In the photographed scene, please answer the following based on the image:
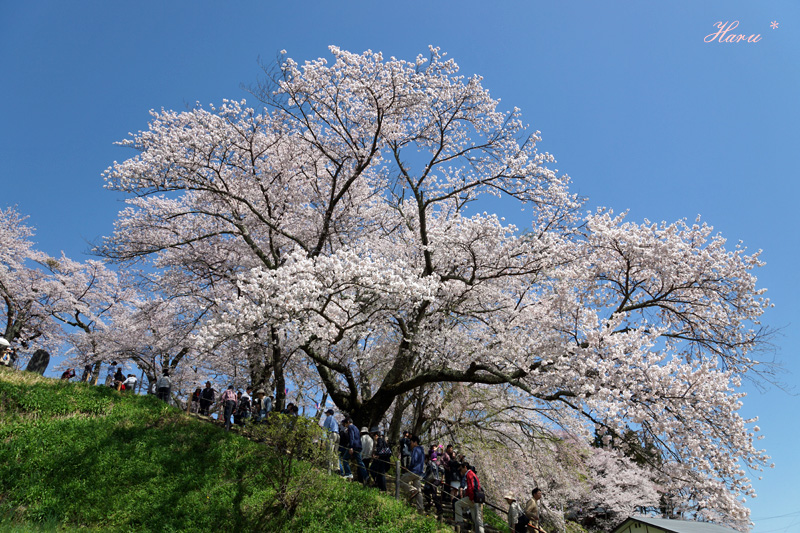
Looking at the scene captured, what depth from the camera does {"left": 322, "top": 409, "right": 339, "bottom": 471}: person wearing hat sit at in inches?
401

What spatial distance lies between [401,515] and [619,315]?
20.6ft

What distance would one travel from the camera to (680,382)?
946cm

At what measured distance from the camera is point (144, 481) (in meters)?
9.87

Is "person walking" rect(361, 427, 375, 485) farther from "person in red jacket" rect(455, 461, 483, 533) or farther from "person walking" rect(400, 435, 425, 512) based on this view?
"person in red jacket" rect(455, 461, 483, 533)

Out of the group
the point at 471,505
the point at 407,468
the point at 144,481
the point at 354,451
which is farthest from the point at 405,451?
the point at 144,481

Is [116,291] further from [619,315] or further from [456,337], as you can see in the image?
[619,315]

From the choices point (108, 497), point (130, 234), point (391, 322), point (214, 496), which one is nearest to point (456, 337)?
point (391, 322)

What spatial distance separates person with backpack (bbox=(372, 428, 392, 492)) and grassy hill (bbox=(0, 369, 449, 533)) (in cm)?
69

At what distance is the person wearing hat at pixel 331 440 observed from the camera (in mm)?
10195

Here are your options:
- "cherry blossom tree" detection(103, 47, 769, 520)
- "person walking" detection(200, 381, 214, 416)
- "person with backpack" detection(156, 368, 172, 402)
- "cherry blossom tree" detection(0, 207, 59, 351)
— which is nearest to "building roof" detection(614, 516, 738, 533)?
"cherry blossom tree" detection(103, 47, 769, 520)

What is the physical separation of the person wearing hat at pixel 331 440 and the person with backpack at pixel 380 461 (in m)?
0.88

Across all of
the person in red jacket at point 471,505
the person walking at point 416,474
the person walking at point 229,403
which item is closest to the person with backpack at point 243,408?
the person walking at point 229,403

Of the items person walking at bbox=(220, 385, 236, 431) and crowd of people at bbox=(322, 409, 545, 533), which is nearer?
crowd of people at bbox=(322, 409, 545, 533)

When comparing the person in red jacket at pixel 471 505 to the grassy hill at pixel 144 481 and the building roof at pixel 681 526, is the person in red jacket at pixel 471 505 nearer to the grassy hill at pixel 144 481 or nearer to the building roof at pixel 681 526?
the grassy hill at pixel 144 481
